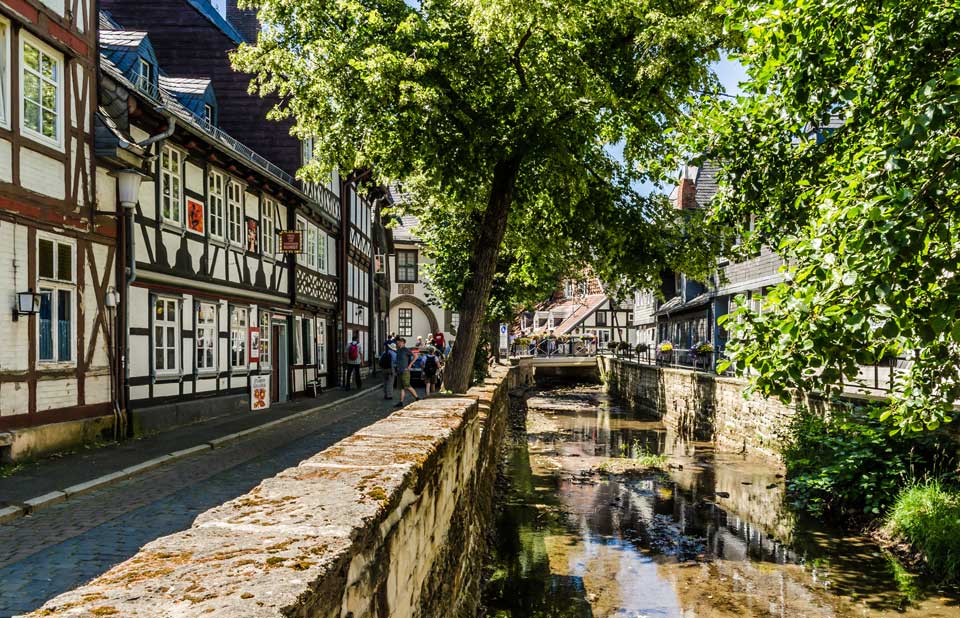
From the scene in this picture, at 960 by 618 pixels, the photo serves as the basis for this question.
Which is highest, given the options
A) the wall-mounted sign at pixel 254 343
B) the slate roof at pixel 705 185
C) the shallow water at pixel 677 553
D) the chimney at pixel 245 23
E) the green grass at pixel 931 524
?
the chimney at pixel 245 23

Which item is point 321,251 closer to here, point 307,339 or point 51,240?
point 307,339

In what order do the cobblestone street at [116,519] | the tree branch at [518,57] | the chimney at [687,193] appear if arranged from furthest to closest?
the chimney at [687,193] < the tree branch at [518,57] < the cobblestone street at [116,519]

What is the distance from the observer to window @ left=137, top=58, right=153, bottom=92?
55.3 feet

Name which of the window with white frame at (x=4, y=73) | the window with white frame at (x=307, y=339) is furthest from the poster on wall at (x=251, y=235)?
the window with white frame at (x=4, y=73)

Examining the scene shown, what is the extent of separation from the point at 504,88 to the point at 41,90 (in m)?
6.91

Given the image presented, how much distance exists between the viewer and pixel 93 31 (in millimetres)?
13750

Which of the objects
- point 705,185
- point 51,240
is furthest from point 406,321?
point 51,240

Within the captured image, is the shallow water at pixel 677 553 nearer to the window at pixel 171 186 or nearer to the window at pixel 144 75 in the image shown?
the window at pixel 171 186

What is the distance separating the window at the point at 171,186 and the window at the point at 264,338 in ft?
18.4

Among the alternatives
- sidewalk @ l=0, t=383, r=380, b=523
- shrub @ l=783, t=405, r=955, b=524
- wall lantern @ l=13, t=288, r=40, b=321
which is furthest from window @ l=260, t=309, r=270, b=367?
shrub @ l=783, t=405, r=955, b=524

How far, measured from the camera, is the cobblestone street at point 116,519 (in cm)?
645

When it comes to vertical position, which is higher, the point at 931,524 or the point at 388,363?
the point at 388,363

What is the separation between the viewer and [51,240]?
12.5 meters

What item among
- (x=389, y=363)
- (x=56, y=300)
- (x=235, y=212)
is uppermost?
(x=235, y=212)
